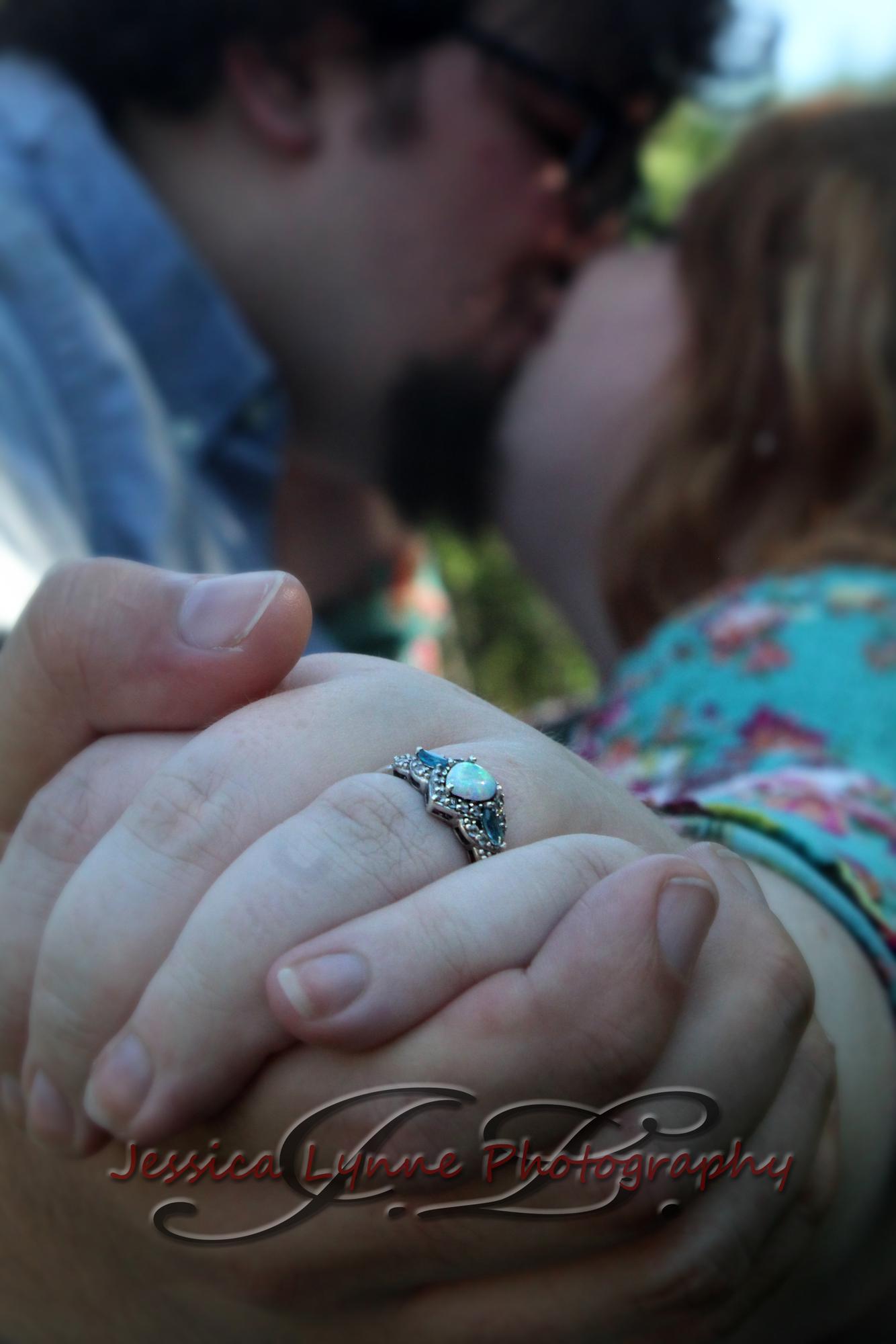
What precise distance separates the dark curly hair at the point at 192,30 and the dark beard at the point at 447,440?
0.69 meters

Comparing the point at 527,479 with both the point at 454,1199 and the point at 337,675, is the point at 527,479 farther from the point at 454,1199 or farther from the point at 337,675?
the point at 454,1199

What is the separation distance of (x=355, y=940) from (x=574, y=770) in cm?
20

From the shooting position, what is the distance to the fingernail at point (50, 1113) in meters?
0.52

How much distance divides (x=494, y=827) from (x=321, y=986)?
0.43 feet

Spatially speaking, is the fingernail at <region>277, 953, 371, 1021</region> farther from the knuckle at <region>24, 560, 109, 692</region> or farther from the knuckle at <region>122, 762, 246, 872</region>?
the knuckle at <region>24, 560, 109, 692</region>

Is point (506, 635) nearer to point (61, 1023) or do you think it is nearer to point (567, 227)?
point (567, 227)

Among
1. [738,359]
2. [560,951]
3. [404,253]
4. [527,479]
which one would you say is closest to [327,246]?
[404,253]

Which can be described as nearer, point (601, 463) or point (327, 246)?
point (601, 463)

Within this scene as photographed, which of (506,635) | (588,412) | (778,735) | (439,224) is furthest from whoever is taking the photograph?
(506,635)

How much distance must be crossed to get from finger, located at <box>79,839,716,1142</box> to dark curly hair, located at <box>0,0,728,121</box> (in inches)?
85.3

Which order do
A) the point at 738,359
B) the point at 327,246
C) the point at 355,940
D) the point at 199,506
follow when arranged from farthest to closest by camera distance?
the point at 327,246 → the point at 199,506 → the point at 738,359 → the point at 355,940

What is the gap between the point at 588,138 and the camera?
235cm

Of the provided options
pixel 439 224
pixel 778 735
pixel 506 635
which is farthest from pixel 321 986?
pixel 506 635

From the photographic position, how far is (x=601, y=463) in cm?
199
